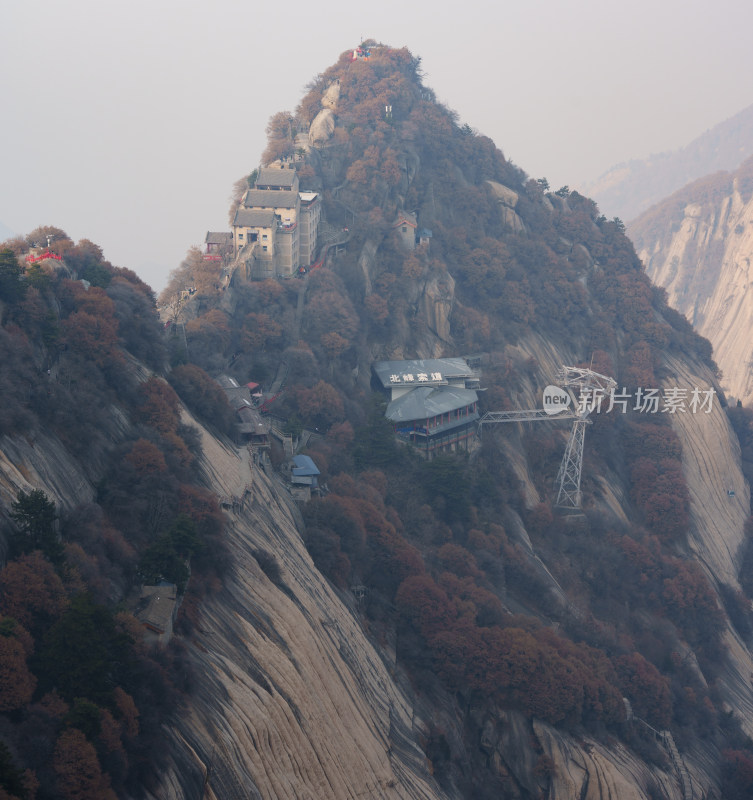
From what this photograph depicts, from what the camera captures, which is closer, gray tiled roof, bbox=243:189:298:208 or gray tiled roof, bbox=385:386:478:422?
gray tiled roof, bbox=385:386:478:422

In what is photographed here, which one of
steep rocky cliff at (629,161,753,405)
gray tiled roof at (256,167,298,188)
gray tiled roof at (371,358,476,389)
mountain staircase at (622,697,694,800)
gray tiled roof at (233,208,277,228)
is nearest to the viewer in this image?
mountain staircase at (622,697,694,800)

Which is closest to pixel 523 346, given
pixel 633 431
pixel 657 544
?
pixel 633 431

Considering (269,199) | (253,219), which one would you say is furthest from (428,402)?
(269,199)

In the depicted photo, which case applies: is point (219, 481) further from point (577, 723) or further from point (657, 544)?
point (657, 544)

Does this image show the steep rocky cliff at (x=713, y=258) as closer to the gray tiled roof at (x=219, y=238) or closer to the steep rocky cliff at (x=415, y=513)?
the steep rocky cliff at (x=415, y=513)

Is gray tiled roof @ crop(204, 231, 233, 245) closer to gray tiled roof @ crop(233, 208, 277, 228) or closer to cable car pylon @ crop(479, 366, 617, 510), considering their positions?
gray tiled roof @ crop(233, 208, 277, 228)

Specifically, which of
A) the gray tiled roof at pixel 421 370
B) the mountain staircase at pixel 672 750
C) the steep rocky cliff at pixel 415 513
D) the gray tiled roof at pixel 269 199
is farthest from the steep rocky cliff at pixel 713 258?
the mountain staircase at pixel 672 750

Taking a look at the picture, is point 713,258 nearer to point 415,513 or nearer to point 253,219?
point 253,219

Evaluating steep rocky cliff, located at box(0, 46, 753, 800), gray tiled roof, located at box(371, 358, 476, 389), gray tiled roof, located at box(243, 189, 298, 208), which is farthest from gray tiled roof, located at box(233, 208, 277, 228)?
gray tiled roof, located at box(371, 358, 476, 389)
